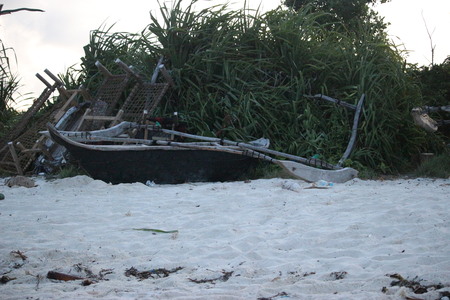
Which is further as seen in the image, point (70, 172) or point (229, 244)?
point (70, 172)

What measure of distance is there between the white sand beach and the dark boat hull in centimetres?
68

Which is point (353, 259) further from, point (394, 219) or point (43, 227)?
point (43, 227)

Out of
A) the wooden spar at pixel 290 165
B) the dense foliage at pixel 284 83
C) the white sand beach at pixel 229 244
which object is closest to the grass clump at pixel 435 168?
the dense foliage at pixel 284 83

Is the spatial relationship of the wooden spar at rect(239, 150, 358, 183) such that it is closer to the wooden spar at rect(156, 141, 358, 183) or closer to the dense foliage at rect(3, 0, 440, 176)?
the wooden spar at rect(156, 141, 358, 183)

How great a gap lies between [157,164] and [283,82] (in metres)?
2.99

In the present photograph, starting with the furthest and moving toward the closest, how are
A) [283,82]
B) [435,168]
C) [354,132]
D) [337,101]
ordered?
[283,82], [337,101], [354,132], [435,168]

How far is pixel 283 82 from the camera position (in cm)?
873

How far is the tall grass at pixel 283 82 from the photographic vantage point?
8117 mm

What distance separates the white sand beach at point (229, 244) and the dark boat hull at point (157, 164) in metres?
0.68

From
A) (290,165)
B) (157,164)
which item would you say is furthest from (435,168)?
(157,164)

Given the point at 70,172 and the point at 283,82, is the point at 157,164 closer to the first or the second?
the point at 70,172

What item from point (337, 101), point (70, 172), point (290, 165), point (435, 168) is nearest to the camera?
point (290, 165)

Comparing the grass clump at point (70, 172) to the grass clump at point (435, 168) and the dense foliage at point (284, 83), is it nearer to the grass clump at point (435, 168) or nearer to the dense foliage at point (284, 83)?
the dense foliage at point (284, 83)

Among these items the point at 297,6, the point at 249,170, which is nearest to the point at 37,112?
the point at 249,170
